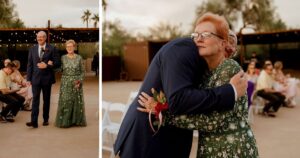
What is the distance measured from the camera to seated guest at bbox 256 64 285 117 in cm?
611

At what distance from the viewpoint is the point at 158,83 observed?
1.58 meters

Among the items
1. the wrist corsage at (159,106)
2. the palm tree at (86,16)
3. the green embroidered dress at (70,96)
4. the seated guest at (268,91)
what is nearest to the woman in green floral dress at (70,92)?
the green embroidered dress at (70,96)

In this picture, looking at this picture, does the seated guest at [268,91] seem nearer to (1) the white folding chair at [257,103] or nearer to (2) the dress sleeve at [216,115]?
(1) the white folding chair at [257,103]

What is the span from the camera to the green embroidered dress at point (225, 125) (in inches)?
58.6

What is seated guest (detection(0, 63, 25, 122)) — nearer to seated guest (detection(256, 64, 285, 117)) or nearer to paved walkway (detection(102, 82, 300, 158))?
paved walkway (detection(102, 82, 300, 158))

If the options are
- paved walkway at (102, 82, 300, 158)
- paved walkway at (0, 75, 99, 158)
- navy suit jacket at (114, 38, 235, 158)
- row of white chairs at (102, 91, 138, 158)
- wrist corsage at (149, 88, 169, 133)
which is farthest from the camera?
paved walkway at (102, 82, 300, 158)

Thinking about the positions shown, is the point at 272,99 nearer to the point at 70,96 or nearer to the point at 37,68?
the point at 70,96

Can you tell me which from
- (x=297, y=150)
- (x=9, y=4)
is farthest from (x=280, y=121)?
(x=9, y=4)

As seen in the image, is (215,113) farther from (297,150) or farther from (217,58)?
(297,150)

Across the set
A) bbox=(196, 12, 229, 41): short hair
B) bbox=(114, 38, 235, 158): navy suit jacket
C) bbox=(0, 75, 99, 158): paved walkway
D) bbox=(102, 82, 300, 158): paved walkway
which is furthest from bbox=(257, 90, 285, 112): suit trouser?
bbox=(196, 12, 229, 41): short hair

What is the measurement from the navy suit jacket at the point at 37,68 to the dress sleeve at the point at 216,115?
1.15 metres

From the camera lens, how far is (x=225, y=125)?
151 cm

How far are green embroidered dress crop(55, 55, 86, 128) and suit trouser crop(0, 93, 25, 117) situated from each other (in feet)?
0.83

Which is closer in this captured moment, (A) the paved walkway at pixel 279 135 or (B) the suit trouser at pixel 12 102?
(B) the suit trouser at pixel 12 102
